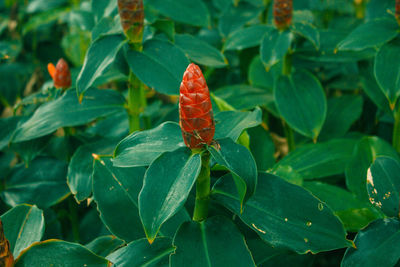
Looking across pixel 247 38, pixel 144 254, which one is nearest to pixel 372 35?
pixel 247 38

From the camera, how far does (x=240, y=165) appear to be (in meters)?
0.88

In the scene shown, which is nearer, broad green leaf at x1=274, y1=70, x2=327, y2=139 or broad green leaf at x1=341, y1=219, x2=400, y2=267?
broad green leaf at x1=341, y1=219, x2=400, y2=267

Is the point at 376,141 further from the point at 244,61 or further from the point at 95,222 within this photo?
the point at 95,222

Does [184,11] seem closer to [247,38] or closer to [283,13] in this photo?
[247,38]

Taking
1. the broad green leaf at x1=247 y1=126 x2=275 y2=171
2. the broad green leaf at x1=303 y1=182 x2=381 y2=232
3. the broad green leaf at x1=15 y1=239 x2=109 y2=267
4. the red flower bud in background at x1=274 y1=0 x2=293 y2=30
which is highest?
the red flower bud in background at x1=274 y1=0 x2=293 y2=30

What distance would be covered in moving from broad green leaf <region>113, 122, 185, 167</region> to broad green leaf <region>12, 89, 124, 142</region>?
1.23ft

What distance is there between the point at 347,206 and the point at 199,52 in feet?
2.23

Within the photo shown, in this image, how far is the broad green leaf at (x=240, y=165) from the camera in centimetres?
86

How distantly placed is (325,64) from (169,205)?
1.14 metres

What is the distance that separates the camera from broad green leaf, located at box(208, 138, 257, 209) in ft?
2.84

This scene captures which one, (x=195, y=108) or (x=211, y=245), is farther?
(x=211, y=245)

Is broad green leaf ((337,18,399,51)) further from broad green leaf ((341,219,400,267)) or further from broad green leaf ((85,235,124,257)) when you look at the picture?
broad green leaf ((85,235,124,257))

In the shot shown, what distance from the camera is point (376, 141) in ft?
4.55

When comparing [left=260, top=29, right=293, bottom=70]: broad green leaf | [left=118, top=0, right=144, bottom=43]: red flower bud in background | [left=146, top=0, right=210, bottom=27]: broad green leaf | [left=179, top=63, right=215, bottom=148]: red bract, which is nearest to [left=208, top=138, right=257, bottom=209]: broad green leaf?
[left=179, top=63, right=215, bottom=148]: red bract
